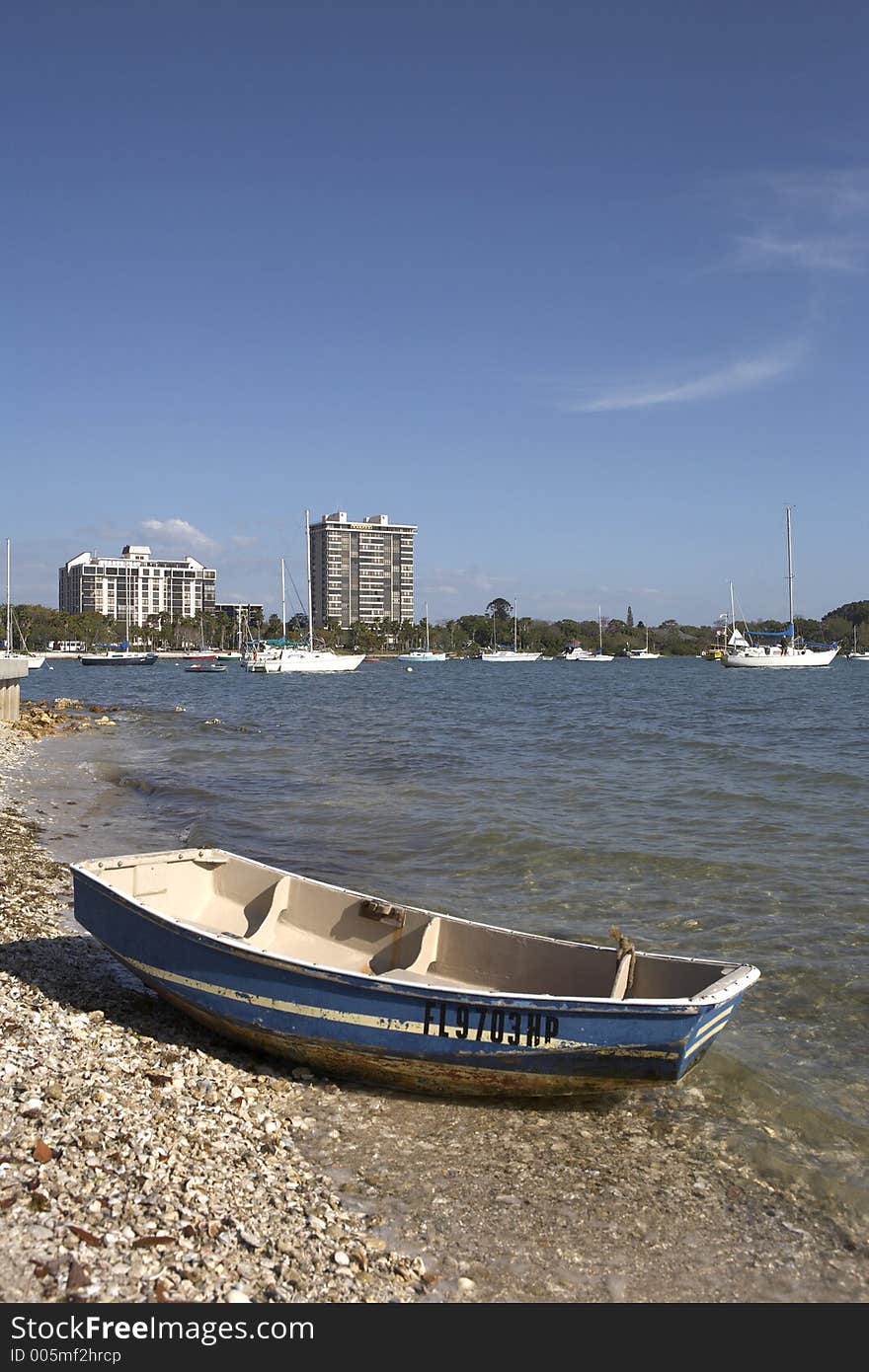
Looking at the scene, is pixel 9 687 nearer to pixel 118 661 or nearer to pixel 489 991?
pixel 489 991

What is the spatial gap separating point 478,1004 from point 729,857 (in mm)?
11846

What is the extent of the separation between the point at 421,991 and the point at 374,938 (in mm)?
2158

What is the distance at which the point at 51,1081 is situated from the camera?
7562 millimetres

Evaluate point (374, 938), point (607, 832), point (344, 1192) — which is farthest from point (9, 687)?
point (344, 1192)

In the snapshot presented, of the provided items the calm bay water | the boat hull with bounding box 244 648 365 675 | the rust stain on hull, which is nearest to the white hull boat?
the boat hull with bounding box 244 648 365 675

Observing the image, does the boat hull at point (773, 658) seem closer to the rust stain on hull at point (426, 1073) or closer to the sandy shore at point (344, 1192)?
the sandy shore at point (344, 1192)

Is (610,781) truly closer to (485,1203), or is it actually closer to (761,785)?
(761,785)

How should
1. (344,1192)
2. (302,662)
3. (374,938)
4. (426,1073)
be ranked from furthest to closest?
1. (302,662)
2. (374,938)
3. (426,1073)
4. (344,1192)

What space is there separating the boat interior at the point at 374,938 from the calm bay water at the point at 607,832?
4.98 ft

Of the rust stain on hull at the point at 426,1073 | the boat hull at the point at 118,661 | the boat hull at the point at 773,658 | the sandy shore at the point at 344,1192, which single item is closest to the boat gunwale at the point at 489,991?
the rust stain on hull at the point at 426,1073

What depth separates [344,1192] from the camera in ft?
22.3

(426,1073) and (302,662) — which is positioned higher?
(302,662)

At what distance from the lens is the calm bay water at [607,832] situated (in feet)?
31.9
